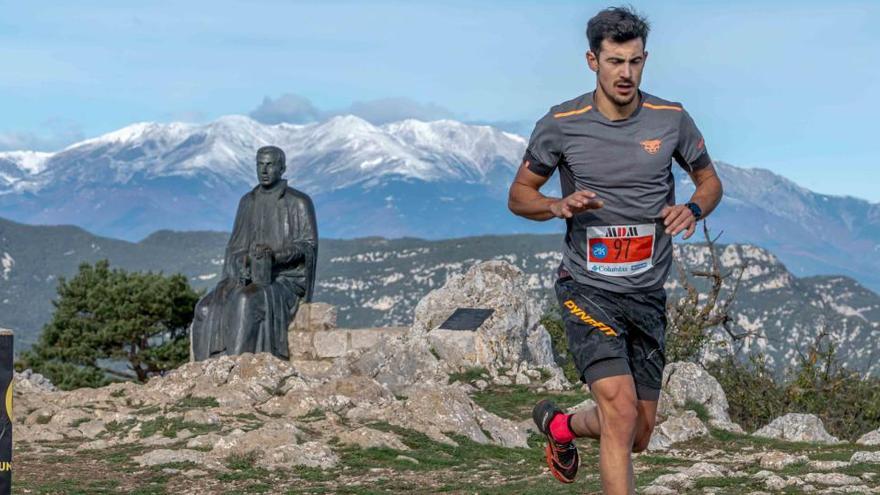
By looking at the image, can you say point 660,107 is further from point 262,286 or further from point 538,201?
point 262,286

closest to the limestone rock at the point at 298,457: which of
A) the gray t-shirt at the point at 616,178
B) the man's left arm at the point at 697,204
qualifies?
the gray t-shirt at the point at 616,178

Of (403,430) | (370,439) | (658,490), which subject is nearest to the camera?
(658,490)

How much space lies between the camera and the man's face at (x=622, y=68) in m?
7.27

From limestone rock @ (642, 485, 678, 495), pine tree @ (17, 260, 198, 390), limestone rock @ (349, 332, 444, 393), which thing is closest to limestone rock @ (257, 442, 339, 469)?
limestone rock @ (642, 485, 678, 495)

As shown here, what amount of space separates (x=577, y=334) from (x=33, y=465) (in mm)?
6642

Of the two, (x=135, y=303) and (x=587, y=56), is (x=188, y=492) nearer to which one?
(x=587, y=56)

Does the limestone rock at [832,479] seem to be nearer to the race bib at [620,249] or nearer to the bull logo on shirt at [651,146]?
the race bib at [620,249]

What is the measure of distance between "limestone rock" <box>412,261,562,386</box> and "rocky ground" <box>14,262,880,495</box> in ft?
0.08

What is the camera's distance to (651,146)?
7.34 meters

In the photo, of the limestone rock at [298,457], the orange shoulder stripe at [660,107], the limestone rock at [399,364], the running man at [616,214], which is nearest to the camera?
the running man at [616,214]

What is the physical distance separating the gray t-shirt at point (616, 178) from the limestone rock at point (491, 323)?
11.6m

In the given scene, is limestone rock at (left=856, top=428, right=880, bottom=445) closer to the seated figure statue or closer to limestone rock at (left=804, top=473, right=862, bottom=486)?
limestone rock at (left=804, top=473, right=862, bottom=486)

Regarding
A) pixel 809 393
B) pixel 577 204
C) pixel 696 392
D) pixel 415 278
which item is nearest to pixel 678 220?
pixel 577 204

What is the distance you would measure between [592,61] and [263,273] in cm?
1347
